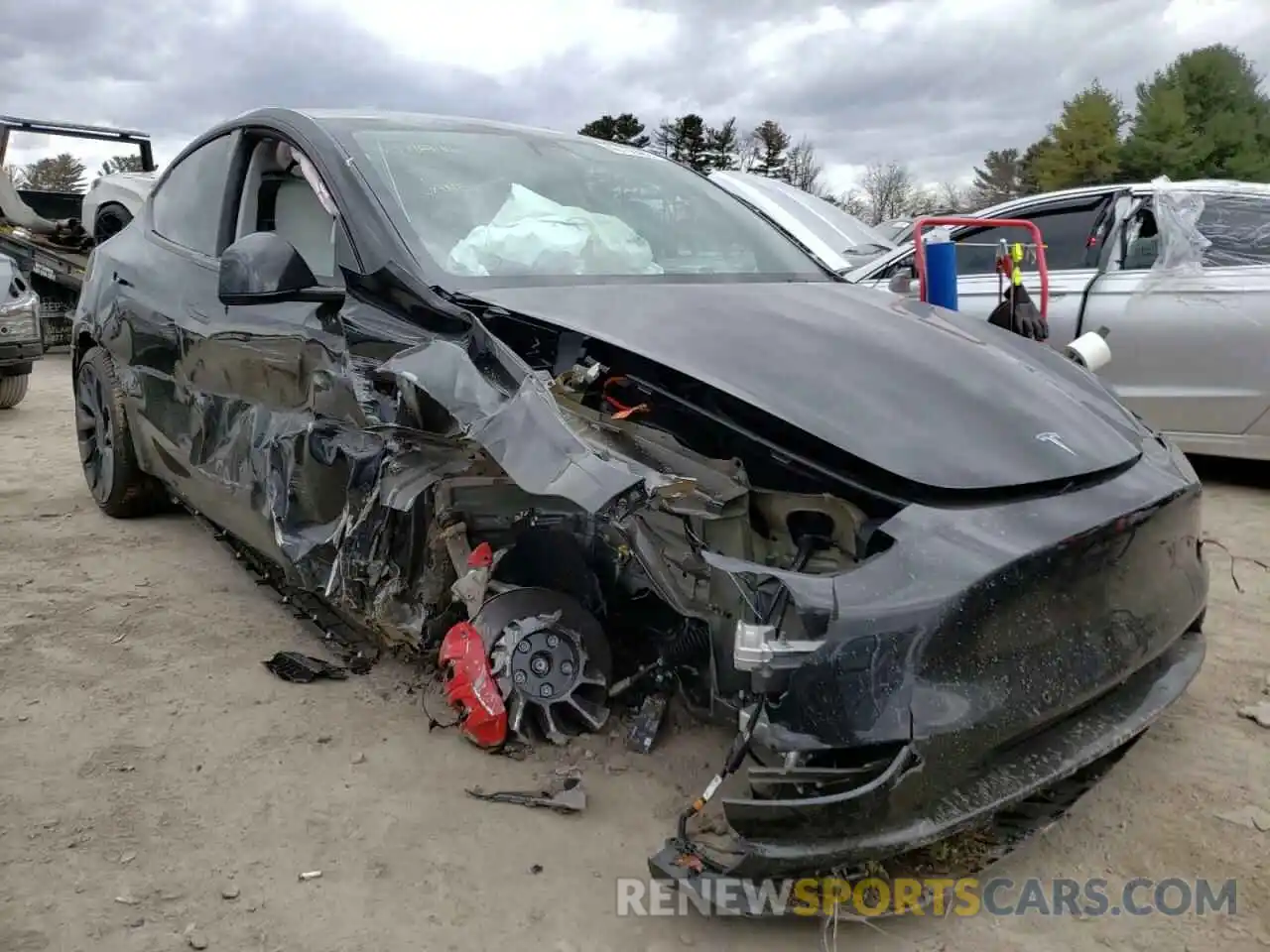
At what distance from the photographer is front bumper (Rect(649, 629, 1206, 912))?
5.57ft

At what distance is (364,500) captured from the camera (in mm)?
2625

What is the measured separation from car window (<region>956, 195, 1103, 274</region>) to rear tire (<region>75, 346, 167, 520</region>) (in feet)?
13.4

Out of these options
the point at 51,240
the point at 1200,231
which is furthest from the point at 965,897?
the point at 51,240

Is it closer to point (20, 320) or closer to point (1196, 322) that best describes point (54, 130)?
point (20, 320)

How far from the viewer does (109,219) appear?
1091 centimetres

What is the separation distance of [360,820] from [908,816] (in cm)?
119

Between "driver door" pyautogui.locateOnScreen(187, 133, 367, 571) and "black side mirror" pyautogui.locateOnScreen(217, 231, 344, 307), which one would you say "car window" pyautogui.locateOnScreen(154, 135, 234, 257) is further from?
"black side mirror" pyautogui.locateOnScreen(217, 231, 344, 307)

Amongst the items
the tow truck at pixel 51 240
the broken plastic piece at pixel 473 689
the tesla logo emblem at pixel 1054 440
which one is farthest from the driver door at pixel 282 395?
the tow truck at pixel 51 240

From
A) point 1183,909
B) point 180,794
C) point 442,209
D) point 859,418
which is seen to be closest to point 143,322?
point 442,209

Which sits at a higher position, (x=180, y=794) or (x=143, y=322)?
(x=143, y=322)

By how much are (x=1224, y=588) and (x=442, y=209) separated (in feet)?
9.64

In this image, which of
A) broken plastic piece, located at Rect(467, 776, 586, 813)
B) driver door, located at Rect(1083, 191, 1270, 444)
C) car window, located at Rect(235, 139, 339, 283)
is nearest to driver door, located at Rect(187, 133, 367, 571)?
car window, located at Rect(235, 139, 339, 283)

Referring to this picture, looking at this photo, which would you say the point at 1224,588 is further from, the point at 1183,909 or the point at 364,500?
the point at 364,500

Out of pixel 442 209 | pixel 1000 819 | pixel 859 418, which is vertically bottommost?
pixel 1000 819
